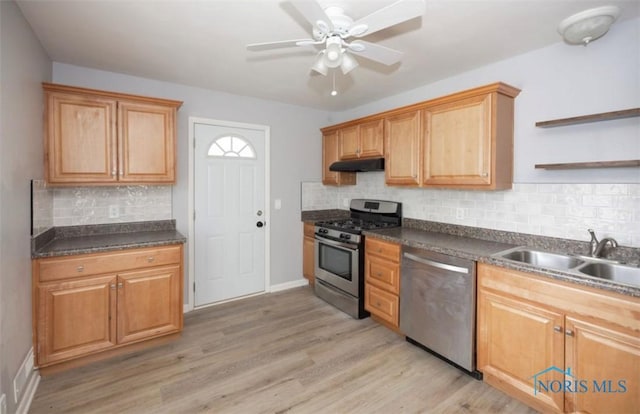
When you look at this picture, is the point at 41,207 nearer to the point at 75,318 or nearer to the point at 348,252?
the point at 75,318

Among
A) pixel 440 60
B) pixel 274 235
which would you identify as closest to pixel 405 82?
pixel 440 60

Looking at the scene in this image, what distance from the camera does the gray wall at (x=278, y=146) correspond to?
3328 mm

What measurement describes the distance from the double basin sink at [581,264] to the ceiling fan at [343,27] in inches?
64.5

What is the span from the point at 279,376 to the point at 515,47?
3.16 metres

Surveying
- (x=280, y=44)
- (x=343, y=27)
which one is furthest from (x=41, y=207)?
(x=343, y=27)

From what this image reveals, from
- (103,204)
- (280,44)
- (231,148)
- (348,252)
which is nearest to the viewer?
(280,44)

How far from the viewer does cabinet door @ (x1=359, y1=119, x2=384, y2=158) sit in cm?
335

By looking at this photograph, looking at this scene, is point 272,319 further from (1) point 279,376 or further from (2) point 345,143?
(2) point 345,143

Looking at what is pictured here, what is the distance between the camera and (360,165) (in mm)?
3537

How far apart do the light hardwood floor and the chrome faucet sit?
113 centimetres

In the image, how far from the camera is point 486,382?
2193mm

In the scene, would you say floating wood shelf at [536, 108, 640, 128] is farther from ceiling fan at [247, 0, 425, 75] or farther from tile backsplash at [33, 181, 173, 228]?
tile backsplash at [33, 181, 173, 228]

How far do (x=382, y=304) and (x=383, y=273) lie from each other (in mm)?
312

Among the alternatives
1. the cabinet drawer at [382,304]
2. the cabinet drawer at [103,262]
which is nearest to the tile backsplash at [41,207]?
the cabinet drawer at [103,262]
